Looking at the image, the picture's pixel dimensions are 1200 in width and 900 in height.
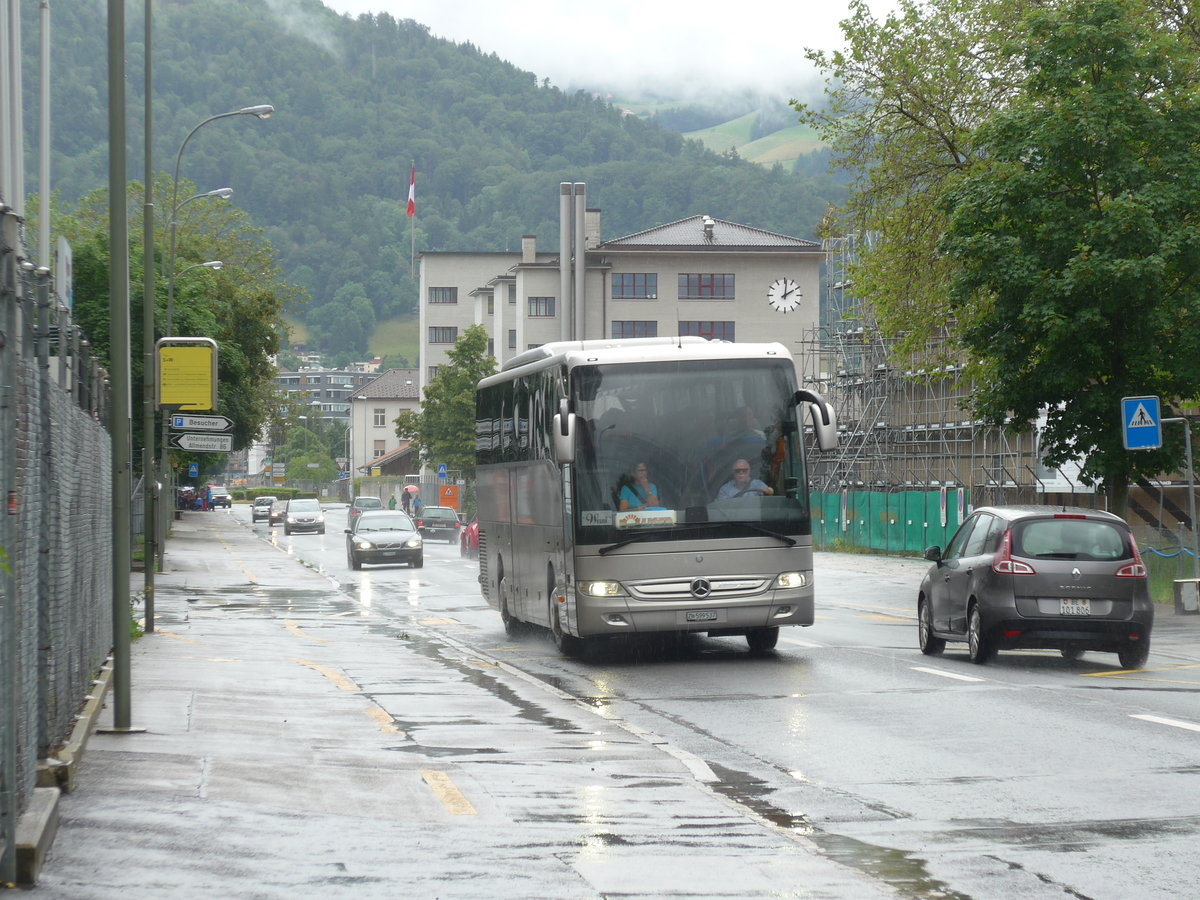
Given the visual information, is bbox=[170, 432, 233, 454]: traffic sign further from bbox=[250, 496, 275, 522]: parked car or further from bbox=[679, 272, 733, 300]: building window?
bbox=[250, 496, 275, 522]: parked car

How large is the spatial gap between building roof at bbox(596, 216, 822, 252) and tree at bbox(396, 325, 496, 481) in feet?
32.9

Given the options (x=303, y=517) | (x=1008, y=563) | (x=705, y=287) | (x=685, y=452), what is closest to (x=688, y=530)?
(x=685, y=452)

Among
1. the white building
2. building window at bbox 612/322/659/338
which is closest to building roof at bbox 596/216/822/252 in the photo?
the white building

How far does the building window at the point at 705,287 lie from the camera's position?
95938mm

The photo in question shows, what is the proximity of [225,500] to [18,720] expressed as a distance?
13208cm

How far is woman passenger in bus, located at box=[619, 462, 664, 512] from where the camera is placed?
1712 centimetres

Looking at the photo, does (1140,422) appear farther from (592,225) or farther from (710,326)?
(592,225)

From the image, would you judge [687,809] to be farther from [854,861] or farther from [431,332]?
[431,332]

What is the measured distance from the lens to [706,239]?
97.1 m

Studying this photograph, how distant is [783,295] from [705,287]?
4398mm

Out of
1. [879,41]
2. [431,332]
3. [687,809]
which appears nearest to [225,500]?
[431,332]

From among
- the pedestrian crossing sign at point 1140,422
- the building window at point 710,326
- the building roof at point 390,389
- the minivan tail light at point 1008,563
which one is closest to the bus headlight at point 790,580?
the minivan tail light at point 1008,563

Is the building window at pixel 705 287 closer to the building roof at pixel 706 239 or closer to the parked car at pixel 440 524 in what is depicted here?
the building roof at pixel 706 239

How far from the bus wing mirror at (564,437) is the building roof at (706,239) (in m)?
78.3
